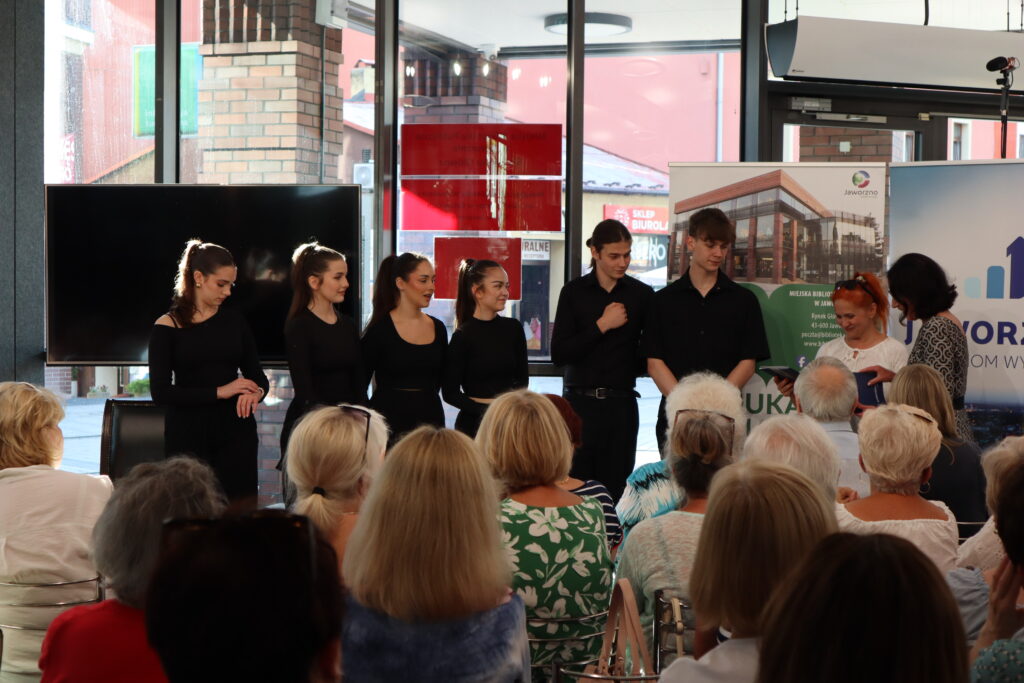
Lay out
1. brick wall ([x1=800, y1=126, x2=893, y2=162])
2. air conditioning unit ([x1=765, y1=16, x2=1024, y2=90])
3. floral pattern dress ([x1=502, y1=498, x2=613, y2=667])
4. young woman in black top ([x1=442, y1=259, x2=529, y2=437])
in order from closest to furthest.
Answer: floral pattern dress ([x1=502, y1=498, x2=613, y2=667]) → young woman in black top ([x1=442, y1=259, x2=529, y2=437]) → air conditioning unit ([x1=765, y1=16, x2=1024, y2=90]) → brick wall ([x1=800, y1=126, x2=893, y2=162])

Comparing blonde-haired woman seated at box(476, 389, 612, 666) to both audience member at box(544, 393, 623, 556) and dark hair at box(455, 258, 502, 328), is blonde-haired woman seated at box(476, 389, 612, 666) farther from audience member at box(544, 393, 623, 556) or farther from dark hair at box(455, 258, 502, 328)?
dark hair at box(455, 258, 502, 328)

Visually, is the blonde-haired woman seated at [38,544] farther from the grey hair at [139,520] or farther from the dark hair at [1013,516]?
the dark hair at [1013,516]

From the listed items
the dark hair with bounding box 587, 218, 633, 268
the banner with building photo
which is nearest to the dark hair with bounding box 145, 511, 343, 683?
the dark hair with bounding box 587, 218, 633, 268

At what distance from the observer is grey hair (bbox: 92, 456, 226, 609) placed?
1.75 m

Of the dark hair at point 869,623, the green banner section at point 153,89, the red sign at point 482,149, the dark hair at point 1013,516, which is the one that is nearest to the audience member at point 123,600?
the dark hair at point 869,623

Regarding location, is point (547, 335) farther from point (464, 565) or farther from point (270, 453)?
point (464, 565)

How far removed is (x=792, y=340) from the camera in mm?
5273

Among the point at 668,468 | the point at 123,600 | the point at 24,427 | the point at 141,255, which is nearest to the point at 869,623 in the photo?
the point at 123,600

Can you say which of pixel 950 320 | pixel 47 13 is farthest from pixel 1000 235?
pixel 47 13

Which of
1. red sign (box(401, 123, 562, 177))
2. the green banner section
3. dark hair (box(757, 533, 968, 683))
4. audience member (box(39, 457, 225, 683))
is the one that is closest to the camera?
dark hair (box(757, 533, 968, 683))

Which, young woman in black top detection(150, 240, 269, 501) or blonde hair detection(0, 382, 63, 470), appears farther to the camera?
young woman in black top detection(150, 240, 269, 501)

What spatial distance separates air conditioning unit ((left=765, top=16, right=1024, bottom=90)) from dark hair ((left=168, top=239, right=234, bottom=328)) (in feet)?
10.7

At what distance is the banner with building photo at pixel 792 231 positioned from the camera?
17.3 feet

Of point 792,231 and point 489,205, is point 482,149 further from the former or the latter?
point 792,231
